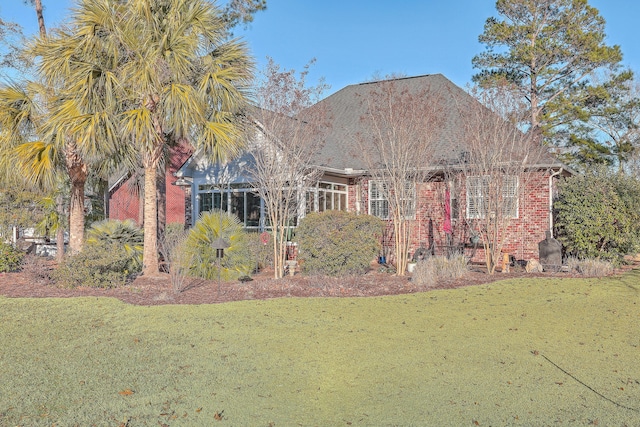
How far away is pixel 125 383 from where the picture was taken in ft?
17.9

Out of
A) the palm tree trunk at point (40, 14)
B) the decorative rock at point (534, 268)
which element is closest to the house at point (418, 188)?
the decorative rock at point (534, 268)

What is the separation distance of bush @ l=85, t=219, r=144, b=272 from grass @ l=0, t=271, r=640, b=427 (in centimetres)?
297

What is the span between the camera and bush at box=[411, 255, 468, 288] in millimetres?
11273

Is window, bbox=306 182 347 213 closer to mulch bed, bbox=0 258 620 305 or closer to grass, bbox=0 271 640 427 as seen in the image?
mulch bed, bbox=0 258 620 305

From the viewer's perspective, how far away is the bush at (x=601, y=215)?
1353 centimetres

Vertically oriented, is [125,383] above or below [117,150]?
below

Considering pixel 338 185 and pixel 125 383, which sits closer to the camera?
pixel 125 383

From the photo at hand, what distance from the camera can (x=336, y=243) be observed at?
1201 centimetres

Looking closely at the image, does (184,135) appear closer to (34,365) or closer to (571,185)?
(34,365)

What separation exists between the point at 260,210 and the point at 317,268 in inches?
268

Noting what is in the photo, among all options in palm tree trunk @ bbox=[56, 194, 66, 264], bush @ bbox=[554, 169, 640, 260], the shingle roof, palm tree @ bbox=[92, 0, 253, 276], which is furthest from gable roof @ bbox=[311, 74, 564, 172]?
palm tree trunk @ bbox=[56, 194, 66, 264]

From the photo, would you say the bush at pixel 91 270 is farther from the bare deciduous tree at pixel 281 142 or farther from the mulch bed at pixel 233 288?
the bare deciduous tree at pixel 281 142

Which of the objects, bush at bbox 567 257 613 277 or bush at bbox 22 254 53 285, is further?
bush at bbox 567 257 613 277

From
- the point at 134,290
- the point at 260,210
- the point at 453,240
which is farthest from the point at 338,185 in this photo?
the point at 134,290
